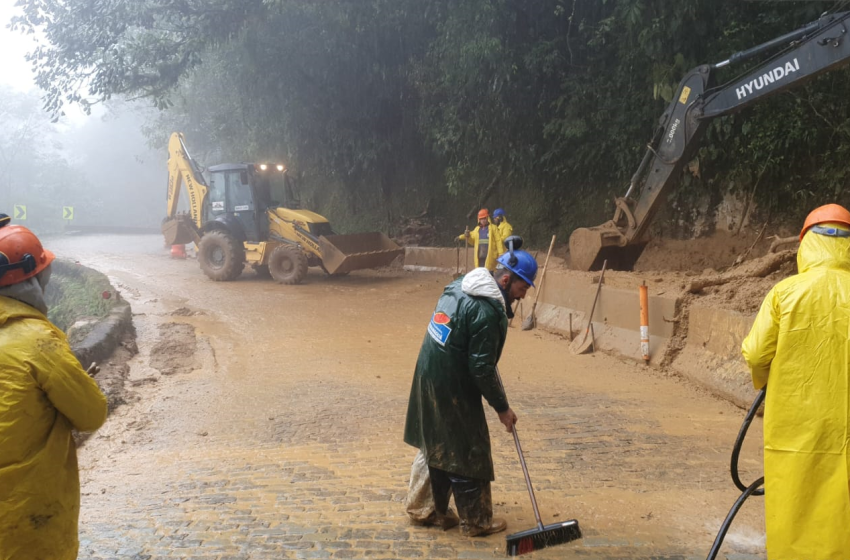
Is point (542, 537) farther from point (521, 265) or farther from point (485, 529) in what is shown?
point (521, 265)

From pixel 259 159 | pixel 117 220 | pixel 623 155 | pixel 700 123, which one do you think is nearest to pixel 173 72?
pixel 259 159

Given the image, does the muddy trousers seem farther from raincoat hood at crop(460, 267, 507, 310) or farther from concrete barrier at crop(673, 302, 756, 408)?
concrete barrier at crop(673, 302, 756, 408)

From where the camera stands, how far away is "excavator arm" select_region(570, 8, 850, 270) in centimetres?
698

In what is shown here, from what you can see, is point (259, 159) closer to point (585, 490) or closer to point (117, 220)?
point (585, 490)

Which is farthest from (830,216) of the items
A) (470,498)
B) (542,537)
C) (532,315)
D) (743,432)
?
(532,315)

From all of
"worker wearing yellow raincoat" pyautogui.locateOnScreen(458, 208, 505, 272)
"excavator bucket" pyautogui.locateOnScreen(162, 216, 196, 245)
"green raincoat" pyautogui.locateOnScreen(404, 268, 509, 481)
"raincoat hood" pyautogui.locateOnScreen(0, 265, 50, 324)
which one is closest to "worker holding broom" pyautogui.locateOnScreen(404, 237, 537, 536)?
"green raincoat" pyautogui.locateOnScreen(404, 268, 509, 481)

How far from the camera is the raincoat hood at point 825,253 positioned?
8.91ft

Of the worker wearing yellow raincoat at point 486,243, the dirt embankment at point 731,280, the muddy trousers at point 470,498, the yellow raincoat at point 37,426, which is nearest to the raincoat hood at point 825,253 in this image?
the muddy trousers at point 470,498

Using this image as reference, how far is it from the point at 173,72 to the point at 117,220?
35.6 metres

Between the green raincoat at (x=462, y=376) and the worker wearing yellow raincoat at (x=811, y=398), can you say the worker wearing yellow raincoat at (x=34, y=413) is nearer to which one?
the green raincoat at (x=462, y=376)

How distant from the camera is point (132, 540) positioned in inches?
147

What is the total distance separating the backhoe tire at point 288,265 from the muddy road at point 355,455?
15.8 ft

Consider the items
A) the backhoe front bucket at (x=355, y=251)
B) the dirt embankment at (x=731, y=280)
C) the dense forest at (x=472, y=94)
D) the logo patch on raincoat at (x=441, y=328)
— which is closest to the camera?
the logo patch on raincoat at (x=441, y=328)

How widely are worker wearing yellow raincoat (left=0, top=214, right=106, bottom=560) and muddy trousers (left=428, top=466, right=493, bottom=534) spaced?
6.38 feet
